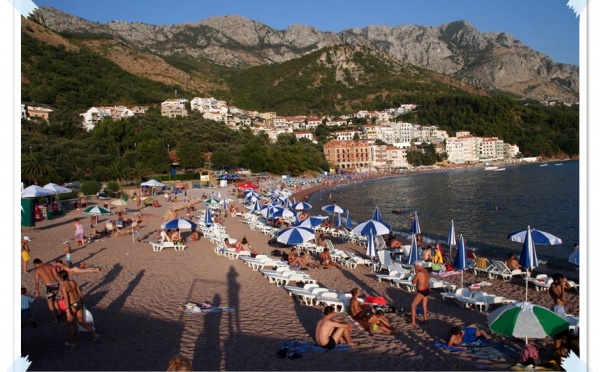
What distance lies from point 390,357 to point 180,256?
8592 mm

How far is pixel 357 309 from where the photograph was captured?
742 centimetres

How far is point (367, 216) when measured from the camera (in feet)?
91.6

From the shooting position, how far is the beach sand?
18.1 feet

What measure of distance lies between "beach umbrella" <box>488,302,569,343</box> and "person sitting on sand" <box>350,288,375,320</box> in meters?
2.13

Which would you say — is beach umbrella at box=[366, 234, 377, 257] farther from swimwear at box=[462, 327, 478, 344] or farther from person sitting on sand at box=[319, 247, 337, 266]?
swimwear at box=[462, 327, 478, 344]

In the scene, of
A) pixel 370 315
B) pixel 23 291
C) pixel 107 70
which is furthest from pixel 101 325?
pixel 107 70

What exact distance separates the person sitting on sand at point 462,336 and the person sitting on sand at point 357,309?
4.30ft

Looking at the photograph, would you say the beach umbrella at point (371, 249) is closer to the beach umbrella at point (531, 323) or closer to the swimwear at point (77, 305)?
the beach umbrella at point (531, 323)

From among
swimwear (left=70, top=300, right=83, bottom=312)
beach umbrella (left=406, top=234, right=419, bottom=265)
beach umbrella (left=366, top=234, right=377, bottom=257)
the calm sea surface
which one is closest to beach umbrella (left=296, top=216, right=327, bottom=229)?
beach umbrella (left=366, top=234, right=377, bottom=257)

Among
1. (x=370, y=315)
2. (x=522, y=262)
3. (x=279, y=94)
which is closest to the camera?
(x=370, y=315)

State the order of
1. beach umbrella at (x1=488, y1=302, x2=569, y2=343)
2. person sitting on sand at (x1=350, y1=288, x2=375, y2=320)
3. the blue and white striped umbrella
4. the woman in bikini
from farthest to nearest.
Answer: the blue and white striped umbrella
person sitting on sand at (x1=350, y1=288, x2=375, y2=320)
the woman in bikini
beach umbrella at (x1=488, y1=302, x2=569, y2=343)

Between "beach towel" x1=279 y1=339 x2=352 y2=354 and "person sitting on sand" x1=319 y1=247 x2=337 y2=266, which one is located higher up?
Answer: "person sitting on sand" x1=319 y1=247 x2=337 y2=266

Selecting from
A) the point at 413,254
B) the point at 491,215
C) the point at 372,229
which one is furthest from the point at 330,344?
the point at 491,215

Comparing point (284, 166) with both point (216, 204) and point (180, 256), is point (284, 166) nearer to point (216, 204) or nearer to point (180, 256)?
point (216, 204)
